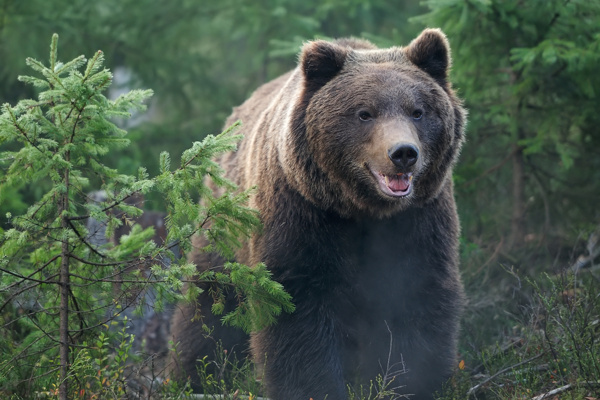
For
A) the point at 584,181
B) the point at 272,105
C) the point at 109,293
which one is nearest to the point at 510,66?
the point at 584,181

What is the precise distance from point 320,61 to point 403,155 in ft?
3.49

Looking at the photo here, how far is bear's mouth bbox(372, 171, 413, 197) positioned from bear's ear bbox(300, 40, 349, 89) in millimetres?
914

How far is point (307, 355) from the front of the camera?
530 cm

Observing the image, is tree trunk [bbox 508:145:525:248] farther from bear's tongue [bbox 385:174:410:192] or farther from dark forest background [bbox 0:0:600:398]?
bear's tongue [bbox 385:174:410:192]

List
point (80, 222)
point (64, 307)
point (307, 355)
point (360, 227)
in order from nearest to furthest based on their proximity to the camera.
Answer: point (64, 307) → point (80, 222) → point (307, 355) → point (360, 227)

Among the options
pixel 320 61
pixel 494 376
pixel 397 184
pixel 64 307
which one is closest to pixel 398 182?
pixel 397 184

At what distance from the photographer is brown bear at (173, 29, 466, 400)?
17.0 ft

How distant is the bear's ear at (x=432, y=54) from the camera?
17.8 ft

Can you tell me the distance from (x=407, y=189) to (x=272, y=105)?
1.81 metres

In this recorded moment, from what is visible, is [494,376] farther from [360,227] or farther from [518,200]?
[518,200]

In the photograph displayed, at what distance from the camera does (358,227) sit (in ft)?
17.9

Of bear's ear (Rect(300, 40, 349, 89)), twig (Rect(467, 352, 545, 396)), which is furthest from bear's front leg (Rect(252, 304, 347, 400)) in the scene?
bear's ear (Rect(300, 40, 349, 89))

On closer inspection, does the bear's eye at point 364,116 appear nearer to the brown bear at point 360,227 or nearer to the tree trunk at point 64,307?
the brown bear at point 360,227

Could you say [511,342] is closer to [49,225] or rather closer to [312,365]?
[312,365]
